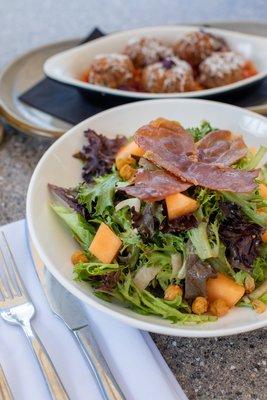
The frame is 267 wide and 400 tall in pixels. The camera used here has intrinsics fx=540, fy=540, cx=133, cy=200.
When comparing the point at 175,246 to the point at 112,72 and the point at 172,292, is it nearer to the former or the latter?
the point at 172,292

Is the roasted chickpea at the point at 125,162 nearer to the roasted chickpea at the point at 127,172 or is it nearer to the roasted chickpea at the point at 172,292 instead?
the roasted chickpea at the point at 127,172

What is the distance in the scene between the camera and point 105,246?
37.9 inches

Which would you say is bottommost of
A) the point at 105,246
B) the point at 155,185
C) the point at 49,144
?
the point at 49,144

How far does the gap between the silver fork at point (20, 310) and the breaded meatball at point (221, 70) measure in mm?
785

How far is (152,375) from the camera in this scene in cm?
86

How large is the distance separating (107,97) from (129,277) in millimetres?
688

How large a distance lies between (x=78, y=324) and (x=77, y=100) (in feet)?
2.71

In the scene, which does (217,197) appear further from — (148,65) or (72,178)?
(148,65)

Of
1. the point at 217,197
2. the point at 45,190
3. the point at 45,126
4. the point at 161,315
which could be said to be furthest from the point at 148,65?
the point at 161,315

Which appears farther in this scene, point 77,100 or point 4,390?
point 77,100

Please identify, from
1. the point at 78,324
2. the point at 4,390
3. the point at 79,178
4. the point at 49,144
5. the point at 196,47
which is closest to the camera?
the point at 4,390

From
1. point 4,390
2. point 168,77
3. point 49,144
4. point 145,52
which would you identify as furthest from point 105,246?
point 145,52

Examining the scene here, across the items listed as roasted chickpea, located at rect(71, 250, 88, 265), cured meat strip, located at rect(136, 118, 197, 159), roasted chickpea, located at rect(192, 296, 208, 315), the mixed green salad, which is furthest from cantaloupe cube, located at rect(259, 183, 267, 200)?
roasted chickpea, located at rect(71, 250, 88, 265)

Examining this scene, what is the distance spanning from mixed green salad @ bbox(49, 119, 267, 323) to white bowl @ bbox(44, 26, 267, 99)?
492mm
